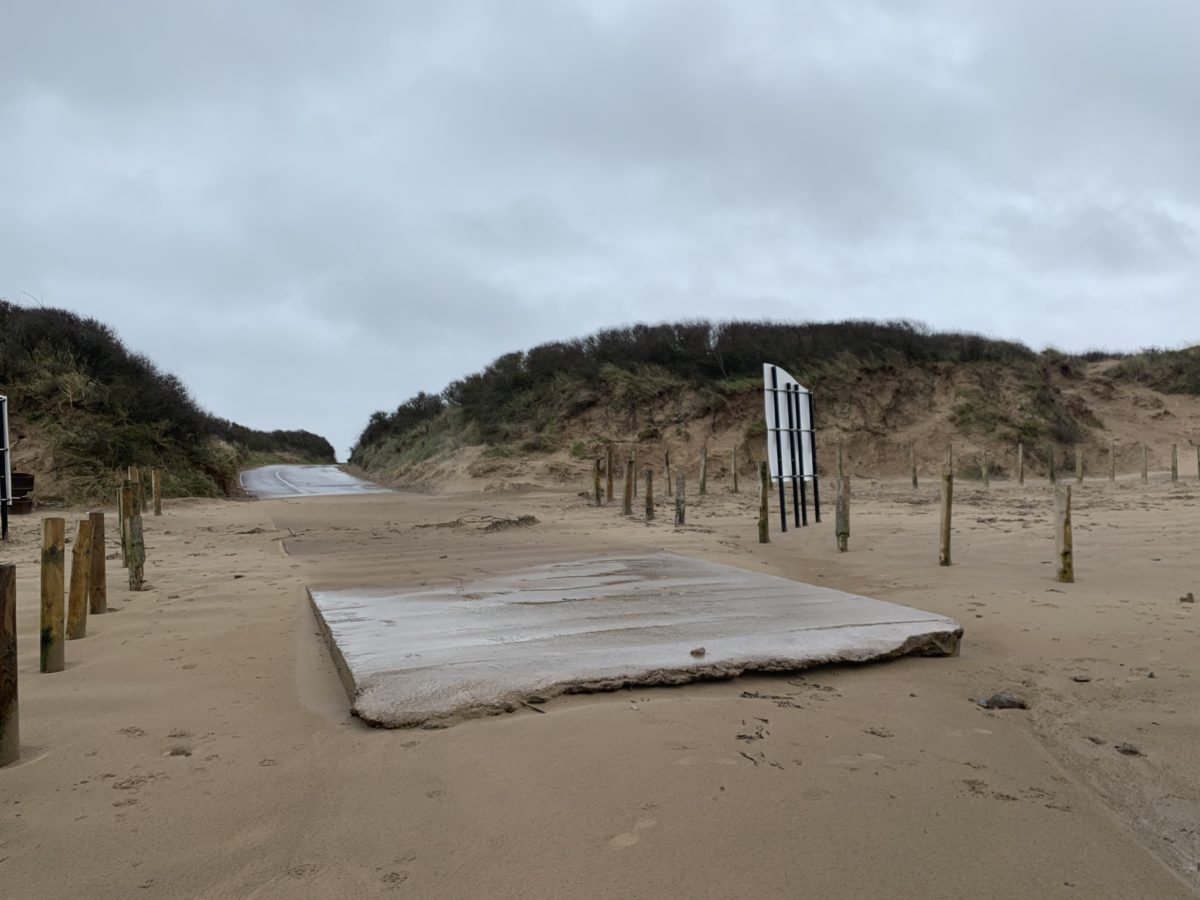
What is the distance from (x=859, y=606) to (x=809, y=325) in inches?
1257

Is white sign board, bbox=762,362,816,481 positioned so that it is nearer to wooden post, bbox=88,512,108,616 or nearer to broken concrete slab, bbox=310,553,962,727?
broken concrete slab, bbox=310,553,962,727

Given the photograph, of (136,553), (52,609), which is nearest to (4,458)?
(136,553)

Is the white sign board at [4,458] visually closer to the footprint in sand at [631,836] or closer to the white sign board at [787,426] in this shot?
the white sign board at [787,426]

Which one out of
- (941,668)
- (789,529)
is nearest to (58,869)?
(941,668)

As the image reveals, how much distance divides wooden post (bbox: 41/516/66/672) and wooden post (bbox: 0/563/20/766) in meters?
1.27

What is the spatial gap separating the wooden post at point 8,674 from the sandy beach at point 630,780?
8cm

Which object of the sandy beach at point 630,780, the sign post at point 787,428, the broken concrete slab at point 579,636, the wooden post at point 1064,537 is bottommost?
the sandy beach at point 630,780

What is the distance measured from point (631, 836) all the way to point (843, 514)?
784 centimetres

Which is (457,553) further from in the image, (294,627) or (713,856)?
(713,856)

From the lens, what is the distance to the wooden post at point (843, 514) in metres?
9.48

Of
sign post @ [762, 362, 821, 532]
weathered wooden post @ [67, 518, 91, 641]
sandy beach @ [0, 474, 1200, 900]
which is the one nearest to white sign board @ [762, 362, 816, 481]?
sign post @ [762, 362, 821, 532]

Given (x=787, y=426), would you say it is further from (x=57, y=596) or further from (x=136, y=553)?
(x=57, y=596)

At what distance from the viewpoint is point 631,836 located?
2.30 m

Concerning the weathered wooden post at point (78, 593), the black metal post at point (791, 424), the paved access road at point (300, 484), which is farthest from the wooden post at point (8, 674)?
the paved access road at point (300, 484)
